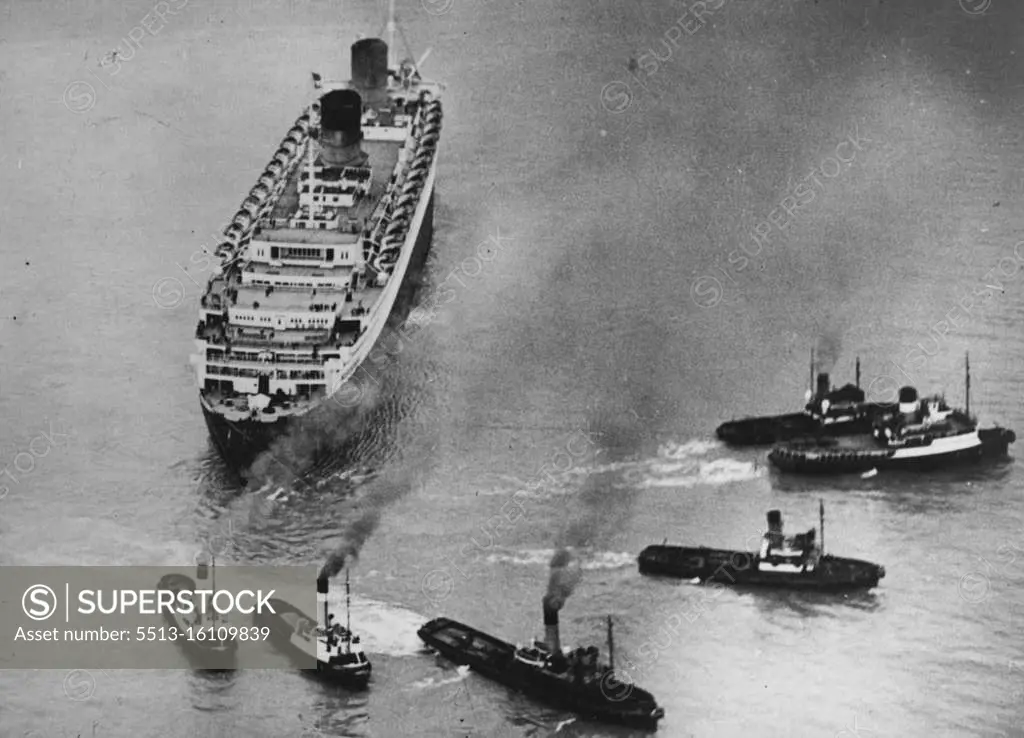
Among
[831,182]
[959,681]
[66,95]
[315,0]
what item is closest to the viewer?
[959,681]

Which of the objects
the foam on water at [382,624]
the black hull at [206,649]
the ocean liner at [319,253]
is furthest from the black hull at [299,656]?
the ocean liner at [319,253]

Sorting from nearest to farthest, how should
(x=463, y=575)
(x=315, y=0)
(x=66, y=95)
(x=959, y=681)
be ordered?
(x=959, y=681) → (x=463, y=575) → (x=66, y=95) → (x=315, y=0)

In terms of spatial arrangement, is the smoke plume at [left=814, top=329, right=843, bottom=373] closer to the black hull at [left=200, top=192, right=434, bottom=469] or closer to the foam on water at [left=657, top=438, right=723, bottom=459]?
the foam on water at [left=657, top=438, right=723, bottom=459]

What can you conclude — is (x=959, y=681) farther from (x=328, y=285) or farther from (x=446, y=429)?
(x=328, y=285)

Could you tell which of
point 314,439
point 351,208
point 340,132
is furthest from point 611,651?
point 340,132

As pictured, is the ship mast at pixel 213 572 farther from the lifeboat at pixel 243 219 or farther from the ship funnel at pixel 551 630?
the lifeboat at pixel 243 219

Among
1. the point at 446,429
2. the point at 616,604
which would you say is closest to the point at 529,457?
the point at 446,429
